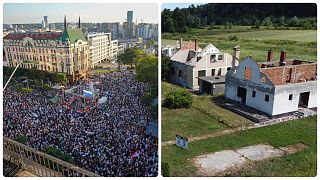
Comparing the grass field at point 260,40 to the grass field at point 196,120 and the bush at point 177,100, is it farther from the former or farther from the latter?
the grass field at point 196,120

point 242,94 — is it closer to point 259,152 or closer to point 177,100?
point 177,100

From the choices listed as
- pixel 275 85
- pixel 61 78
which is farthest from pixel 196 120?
pixel 61 78

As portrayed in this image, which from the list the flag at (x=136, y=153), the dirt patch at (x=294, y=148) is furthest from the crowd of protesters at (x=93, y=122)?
the dirt patch at (x=294, y=148)

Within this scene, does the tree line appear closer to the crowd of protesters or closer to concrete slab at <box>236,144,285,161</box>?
the crowd of protesters

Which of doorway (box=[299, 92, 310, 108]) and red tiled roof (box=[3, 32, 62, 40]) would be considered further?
doorway (box=[299, 92, 310, 108])

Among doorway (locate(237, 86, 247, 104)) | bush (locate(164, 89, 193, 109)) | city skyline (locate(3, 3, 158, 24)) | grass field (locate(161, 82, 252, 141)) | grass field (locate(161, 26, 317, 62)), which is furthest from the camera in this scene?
doorway (locate(237, 86, 247, 104))

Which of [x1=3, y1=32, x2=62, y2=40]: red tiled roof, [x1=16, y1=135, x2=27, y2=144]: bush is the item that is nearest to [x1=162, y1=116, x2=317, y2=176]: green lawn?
[x1=16, y1=135, x2=27, y2=144]: bush

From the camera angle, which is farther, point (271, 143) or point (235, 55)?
point (235, 55)
